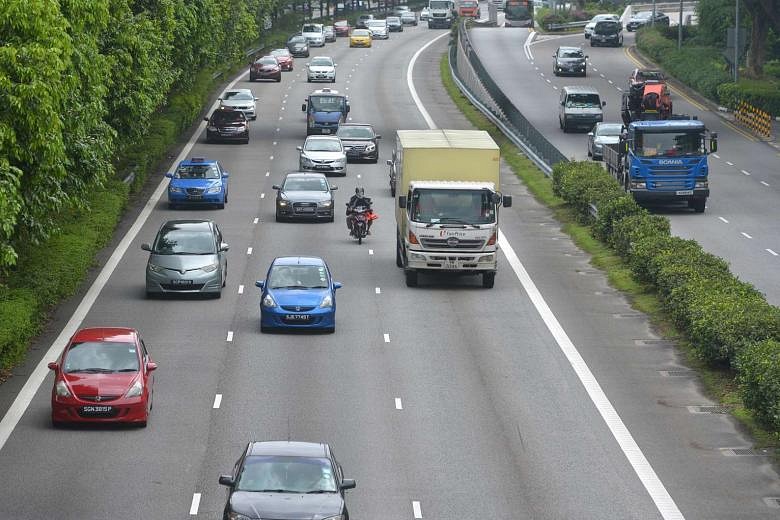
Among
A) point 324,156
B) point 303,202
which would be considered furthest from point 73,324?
point 324,156

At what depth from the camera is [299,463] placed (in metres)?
20.8

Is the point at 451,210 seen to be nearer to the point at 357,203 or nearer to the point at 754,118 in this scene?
the point at 357,203

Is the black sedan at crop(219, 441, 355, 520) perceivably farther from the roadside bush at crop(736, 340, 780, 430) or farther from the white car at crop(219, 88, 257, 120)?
the white car at crop(219, 88, 257, 120)

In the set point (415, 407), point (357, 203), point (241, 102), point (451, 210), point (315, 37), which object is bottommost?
point (315, 37)

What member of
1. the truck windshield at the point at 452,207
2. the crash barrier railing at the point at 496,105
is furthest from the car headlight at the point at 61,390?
the crash barrier railing at the point at 496,105

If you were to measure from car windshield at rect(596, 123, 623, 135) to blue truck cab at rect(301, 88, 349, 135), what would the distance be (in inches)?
544

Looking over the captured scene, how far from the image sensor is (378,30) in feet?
454

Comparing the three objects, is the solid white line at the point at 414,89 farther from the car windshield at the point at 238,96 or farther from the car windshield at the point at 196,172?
the car windshield at the point at 196,172

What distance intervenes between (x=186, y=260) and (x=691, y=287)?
1219 centimetres

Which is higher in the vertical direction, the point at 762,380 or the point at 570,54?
the point at 762,380

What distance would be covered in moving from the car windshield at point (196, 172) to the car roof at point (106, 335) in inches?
1017

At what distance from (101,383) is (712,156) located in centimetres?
4519

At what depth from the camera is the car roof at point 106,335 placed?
90.5ft

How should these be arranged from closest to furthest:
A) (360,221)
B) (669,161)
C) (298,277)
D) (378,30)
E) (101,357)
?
(101,357)
(298,277)
(360,221)
(669,161)
(378,30)
